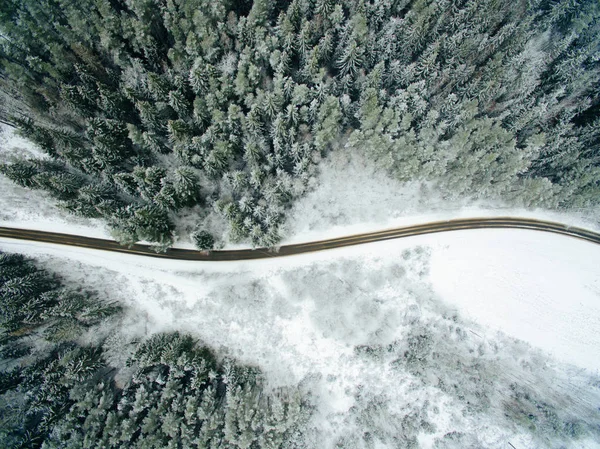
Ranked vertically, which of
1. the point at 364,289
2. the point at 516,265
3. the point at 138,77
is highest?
the point at 138,77

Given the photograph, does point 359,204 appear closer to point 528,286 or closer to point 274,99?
point 274,99

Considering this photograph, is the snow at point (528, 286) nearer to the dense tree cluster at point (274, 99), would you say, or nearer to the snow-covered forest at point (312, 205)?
the snow-covered forest at point (312, 205)

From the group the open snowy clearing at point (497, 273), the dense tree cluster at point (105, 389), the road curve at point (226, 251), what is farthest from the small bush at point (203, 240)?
the dense tree cluster at point (105, 389)

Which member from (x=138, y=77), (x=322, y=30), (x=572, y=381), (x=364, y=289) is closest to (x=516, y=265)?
(x=572, y=381)

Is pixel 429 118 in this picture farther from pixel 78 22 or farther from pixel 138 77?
pixel 78 22

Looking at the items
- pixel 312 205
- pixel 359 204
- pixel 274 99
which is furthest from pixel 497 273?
pixel 274 99

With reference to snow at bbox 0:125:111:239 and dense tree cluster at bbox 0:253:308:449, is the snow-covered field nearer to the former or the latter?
snow at bbox 0:125:111:239

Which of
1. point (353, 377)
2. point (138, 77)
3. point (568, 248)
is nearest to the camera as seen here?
point (353, 377)
